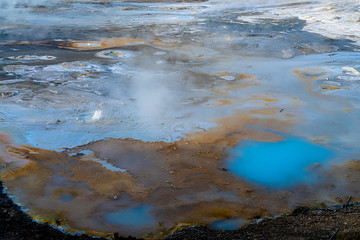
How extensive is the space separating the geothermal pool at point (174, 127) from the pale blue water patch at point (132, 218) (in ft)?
0.04

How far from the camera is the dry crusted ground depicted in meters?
3.02

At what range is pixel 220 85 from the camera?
23.9 ft

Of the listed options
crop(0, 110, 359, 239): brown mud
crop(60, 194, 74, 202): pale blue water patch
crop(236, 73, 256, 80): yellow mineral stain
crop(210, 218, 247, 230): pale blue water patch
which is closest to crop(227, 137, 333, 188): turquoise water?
crop(0, 110, 359, 239): brown mud

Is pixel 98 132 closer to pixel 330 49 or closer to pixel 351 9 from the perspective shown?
pixel 330 49

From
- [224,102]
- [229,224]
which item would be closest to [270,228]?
[229,224]

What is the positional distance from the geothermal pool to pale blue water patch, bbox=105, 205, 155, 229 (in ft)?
0.04

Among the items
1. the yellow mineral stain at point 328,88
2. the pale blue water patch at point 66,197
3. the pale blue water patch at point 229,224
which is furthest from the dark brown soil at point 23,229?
the yellow mineral stain at point 328,88

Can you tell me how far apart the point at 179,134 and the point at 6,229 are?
2766 mm

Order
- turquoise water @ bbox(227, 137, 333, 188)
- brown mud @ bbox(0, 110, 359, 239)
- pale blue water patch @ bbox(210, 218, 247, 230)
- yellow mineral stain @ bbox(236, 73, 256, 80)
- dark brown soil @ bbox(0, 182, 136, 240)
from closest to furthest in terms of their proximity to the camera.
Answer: dark brown soil @ bbox(0, 182, 136, 240) → pale blue water patch @ bbox(210, 218, 247, 230) → brown mud @ bbox(0, 110, 359, 239) → turquoise water @ bbox(227, 137, 333, 188) → yellow mineral stain @ bbox(236, 73, 256, 80)

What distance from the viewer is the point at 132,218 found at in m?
3.66

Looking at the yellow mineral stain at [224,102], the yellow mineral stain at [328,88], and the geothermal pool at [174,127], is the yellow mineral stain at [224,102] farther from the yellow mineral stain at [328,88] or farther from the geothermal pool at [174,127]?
the yellow mineral stain at [328,88]

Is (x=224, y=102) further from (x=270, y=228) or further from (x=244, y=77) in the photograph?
(x=270, y=228)

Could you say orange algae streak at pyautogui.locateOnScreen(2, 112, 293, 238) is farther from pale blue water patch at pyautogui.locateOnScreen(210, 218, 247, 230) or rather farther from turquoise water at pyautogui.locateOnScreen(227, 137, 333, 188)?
turquoise water at pyautogui.locateOnScreen(227, 137, 333, 188)

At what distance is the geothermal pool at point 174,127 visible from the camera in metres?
3.90
